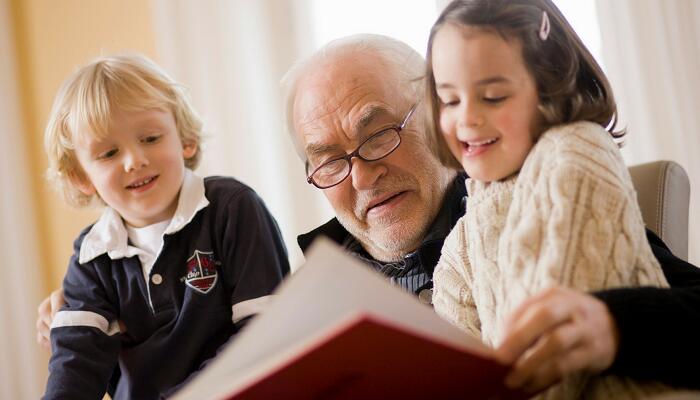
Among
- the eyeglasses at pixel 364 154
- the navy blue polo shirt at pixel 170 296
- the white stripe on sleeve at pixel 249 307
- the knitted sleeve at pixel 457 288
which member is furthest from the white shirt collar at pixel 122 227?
the knitted sleeve at pixel 457 288

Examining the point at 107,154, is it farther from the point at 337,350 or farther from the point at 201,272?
the point at 337,350

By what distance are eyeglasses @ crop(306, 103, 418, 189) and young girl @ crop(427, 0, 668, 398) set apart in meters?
0.59

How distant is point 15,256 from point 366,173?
2.32 m

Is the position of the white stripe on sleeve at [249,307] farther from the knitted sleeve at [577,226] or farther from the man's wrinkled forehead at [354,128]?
the knitted sleeve at [577,226]

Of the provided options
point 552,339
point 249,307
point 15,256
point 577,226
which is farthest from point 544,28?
point 15,256

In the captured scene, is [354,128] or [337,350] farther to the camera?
[354,128]

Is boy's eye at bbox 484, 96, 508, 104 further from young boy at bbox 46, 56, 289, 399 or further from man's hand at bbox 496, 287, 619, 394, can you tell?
young boy at bbox 46, 56, 289, 399

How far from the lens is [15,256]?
3475mm

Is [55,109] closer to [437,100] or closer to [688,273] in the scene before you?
[437,100]

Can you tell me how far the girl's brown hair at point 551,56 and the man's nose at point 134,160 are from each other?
1.07 metres

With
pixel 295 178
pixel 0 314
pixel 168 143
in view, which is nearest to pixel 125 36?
pixel 295 178

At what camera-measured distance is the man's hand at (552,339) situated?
0.78 m

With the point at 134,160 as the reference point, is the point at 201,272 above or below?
below

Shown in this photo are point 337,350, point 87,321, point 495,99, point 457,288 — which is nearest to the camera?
point 337,350
